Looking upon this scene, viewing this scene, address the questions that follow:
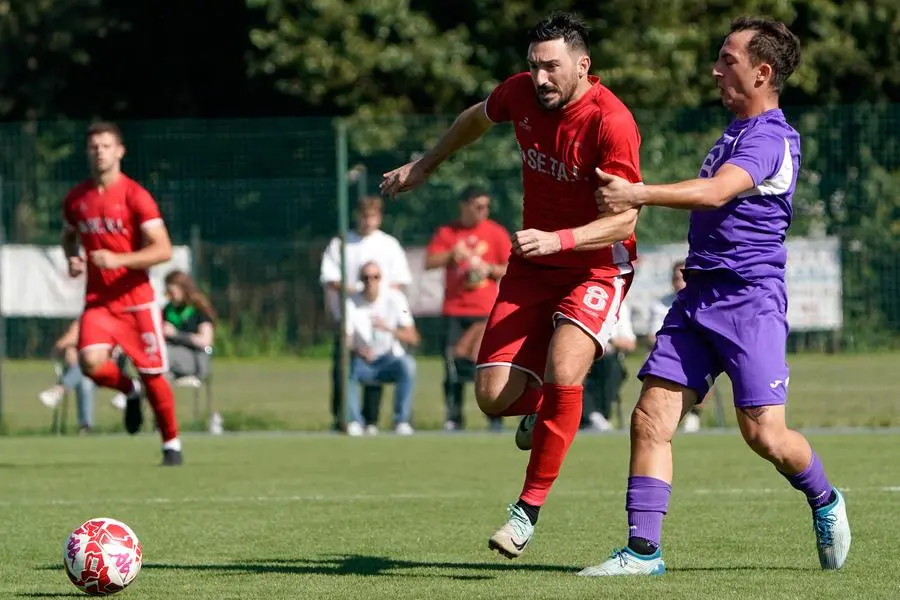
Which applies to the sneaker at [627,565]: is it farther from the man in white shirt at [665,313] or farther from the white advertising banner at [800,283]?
the white advertising banner at [800,283]

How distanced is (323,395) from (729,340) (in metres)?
12.1

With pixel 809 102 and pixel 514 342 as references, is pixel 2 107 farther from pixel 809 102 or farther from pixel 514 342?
pixel 514 342

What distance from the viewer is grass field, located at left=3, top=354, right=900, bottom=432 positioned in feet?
51.6

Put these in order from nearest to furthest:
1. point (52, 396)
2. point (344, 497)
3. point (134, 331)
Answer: point (344, 497) < point (134, 331) < point (52, 396)

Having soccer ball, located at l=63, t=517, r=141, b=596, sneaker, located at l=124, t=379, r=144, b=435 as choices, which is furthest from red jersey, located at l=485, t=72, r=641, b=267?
sneaker, located at l=124, t=379, r=144, b=435

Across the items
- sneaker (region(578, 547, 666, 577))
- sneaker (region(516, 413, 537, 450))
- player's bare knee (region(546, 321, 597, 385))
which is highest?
player's bare knee (region(546, 321, 597, 385))

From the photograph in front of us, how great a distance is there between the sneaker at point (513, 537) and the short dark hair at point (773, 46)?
1.88 metres

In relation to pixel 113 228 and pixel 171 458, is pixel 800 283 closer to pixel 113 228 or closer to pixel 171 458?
pixel 171 458

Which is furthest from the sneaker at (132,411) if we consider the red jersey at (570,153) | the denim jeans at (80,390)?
the red jersey at (570,153)

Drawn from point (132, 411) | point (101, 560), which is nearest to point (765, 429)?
point (101, 560)

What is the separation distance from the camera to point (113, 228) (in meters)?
11.6

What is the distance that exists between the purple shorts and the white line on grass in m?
3.23

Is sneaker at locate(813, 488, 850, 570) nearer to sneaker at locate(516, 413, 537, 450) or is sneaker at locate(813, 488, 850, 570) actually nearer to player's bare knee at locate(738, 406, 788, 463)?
player's bare knee at locate(738, 406, 788, 463)

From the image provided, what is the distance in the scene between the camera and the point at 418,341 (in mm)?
15828
